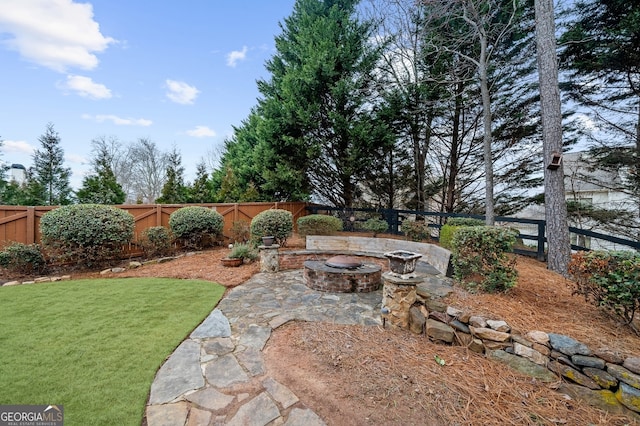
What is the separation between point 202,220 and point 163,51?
5720mm

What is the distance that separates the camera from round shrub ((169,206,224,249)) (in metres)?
7.39

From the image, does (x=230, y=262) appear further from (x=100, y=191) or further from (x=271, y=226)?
(x=100, y=191)

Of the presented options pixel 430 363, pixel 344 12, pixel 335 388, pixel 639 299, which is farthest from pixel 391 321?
pixel 344 12

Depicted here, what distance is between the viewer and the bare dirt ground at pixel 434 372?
1.79 meters

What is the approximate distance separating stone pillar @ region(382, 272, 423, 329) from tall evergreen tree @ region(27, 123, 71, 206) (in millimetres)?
12643

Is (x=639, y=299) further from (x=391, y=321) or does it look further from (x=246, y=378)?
(x=246, y=378)

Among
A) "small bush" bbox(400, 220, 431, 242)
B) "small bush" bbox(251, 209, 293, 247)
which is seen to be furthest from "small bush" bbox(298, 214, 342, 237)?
"small bush" bbox(400, 220, 431, 242)

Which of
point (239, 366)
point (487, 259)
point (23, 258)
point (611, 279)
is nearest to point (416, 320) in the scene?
point (487, 259)

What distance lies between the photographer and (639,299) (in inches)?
84.2

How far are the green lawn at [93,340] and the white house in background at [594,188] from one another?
1028cm

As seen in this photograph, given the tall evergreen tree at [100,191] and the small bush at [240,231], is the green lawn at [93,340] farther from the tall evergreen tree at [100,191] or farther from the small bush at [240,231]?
the tall evergreen tree at [100,191]

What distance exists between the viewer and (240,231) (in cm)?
847

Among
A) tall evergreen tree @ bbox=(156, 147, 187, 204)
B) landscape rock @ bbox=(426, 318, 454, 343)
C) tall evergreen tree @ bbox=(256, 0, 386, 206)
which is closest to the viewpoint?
landscape rock @ bbox=(426, 318, 454, 343)

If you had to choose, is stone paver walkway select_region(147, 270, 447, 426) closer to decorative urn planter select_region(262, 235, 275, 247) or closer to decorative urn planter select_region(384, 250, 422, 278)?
decorative urn planter select_region(384, 250, 422, 278)
